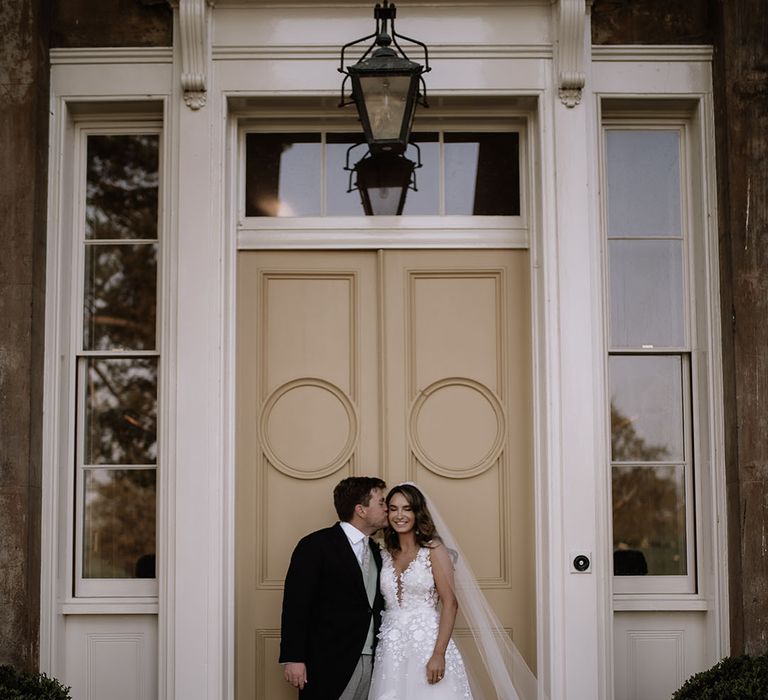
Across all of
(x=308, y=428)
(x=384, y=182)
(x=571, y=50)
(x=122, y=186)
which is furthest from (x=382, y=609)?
(x=571, y=50)

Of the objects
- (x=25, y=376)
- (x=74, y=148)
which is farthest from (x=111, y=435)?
(x=74, y=148)

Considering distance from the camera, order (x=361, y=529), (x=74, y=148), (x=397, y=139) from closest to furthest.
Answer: (x=397, y=139) < (x=361, y=529) < (x=74, y=148)

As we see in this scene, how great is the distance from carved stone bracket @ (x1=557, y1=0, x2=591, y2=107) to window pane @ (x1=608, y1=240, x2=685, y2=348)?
2.95 ft

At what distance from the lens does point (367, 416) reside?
7141 mm

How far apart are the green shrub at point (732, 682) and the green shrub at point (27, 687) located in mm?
3027

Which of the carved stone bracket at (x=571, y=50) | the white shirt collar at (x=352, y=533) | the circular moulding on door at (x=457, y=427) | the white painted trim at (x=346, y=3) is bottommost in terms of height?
the white shirt collar at (x=352, y=533)

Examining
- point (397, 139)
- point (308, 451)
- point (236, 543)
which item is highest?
point (397, 139)

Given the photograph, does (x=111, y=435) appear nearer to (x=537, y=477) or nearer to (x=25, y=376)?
(x=25, y=376)

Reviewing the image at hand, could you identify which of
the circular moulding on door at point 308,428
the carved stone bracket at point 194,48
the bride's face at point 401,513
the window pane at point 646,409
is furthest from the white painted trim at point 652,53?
the bride's face at point 401,513

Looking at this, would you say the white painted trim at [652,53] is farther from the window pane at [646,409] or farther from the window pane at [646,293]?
the window pane at [646,409]

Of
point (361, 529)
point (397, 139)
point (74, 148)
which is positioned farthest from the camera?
point (74, 148)

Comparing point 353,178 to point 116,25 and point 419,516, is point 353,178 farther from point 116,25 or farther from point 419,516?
point 419,516

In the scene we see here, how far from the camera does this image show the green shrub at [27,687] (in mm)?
5887

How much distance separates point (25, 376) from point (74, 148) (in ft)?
4.68
